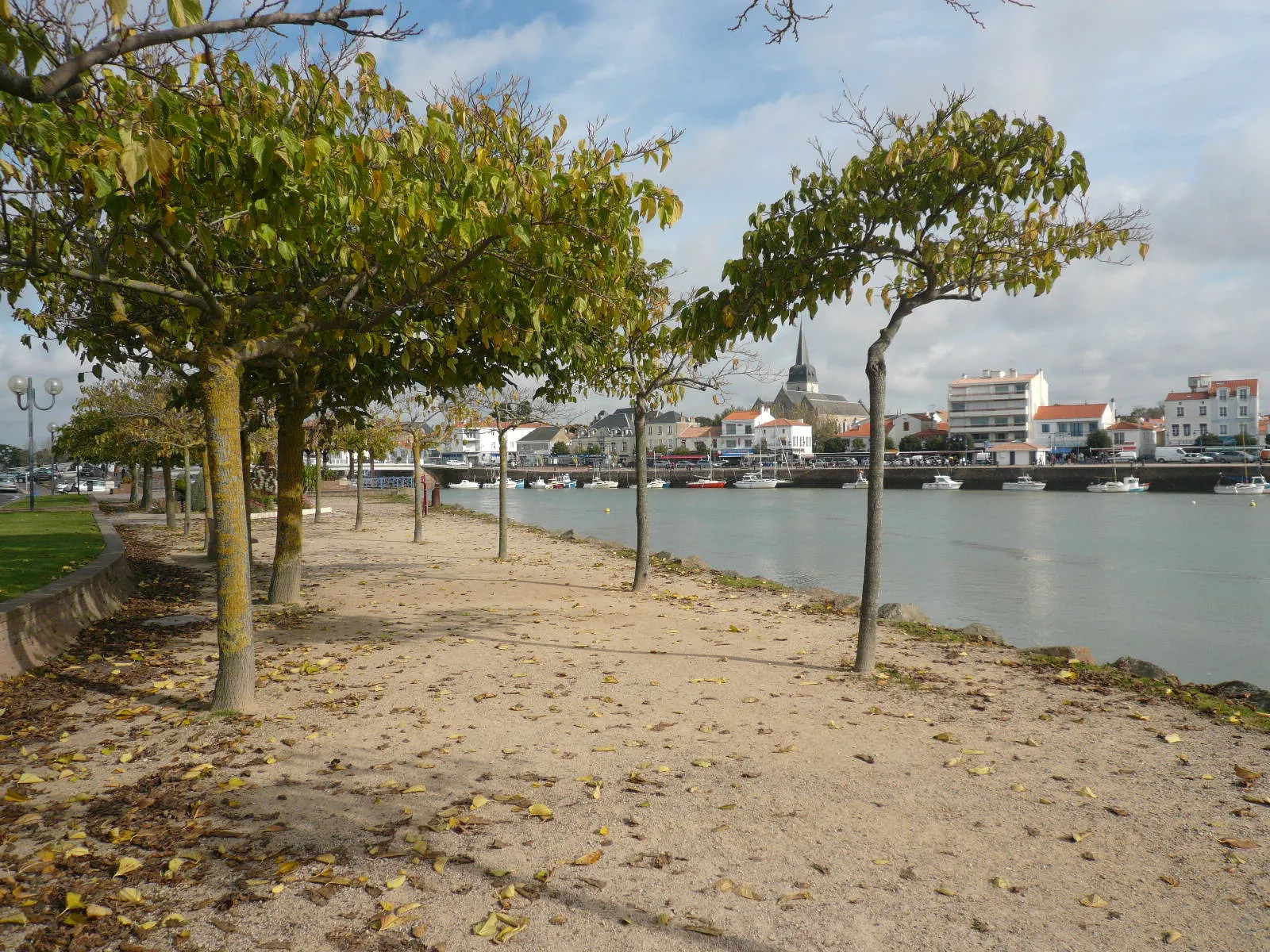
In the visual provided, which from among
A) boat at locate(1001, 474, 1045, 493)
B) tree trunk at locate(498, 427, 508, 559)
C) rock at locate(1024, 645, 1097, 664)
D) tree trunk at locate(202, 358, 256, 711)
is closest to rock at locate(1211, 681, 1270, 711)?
rock at locate(1024, 645, 1097, 664)

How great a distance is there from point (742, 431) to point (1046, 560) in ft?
415

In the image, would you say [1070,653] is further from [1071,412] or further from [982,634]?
[1071,412]

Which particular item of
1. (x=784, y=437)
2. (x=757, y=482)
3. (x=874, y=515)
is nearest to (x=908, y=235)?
(x=874, y=515)

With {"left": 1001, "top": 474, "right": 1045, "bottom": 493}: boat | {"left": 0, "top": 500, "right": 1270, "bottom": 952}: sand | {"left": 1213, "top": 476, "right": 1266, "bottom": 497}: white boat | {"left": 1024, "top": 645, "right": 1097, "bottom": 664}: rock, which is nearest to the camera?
{"left": 0, "top": 500, "right": 1270, "bottom": 952}: sand

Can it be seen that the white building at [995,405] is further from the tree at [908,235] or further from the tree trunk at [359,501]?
the tree at [908,235]

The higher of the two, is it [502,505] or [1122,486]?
[502,505]

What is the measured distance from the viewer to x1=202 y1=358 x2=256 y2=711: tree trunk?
673 cm

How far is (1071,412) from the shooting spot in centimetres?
12119

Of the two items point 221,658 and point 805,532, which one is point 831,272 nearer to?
point 221,658

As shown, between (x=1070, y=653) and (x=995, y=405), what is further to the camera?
(x=995, y=405)

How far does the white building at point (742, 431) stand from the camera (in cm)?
15512

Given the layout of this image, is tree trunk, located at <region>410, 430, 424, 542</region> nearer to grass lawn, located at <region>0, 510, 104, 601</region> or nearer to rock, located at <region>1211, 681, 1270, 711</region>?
grass lawn, located at <region>0, 510, 104, 601</region>

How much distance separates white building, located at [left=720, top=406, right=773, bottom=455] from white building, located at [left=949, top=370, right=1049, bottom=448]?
35.3m

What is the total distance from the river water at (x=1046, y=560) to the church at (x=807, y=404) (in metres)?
98.8
